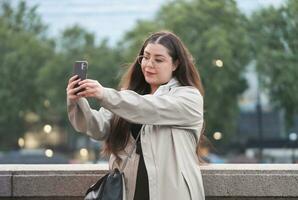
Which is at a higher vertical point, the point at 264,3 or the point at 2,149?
the point at 264,3

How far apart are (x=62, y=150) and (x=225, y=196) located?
139ft

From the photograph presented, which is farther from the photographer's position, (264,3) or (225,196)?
(264,3)

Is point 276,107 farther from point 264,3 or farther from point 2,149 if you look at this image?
point 2,149

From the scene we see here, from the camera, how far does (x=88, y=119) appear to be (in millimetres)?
3033

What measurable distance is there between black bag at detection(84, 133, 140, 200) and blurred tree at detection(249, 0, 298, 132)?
13527 millimetres

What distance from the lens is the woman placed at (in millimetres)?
2859

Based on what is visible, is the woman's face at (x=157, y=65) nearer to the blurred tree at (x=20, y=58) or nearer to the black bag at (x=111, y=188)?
the black bag at (x=111, y=188)

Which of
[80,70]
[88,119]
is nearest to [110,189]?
[88,119]

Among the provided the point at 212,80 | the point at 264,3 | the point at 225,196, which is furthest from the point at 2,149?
the point at 225,196

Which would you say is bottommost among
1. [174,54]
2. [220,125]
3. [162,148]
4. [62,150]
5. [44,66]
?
[62,150]

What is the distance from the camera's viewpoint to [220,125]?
28891 millimetres

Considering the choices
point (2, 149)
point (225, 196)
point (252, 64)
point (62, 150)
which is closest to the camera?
point (225, 196)

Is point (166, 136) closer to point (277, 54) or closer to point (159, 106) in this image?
point (159, 106)

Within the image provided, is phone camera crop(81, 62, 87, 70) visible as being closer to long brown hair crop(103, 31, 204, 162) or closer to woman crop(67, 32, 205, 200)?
woman crop(67, 32, 205, 200)
